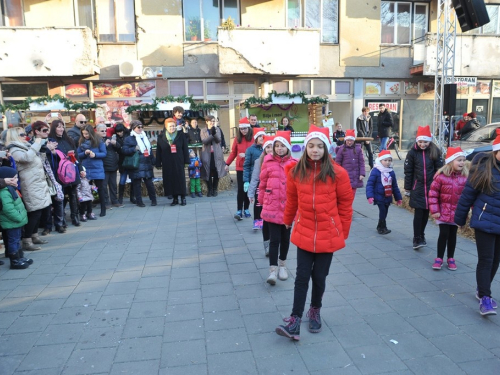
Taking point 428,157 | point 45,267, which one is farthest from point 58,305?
point 428,157

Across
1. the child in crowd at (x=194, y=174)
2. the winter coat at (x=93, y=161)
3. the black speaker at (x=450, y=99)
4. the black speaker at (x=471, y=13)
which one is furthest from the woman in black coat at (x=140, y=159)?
the black speaker at (x=471, y=13)

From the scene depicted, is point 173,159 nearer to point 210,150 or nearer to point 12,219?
point 210,150

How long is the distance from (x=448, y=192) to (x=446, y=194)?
0.03m

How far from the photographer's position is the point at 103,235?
23.7ft

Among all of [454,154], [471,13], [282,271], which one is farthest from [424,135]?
[471,13]

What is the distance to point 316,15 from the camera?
18281 millimetres

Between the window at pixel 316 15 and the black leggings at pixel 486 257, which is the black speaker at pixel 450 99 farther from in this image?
the black leggings at pixel 486 257

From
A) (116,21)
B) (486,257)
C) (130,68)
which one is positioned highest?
(116,21)

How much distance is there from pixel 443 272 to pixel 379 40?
16116 millimetres

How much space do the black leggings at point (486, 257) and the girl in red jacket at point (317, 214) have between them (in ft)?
4.76

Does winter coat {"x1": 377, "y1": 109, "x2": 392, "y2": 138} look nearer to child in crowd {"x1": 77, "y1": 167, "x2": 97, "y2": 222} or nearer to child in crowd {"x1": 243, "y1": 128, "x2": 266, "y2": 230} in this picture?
child in crowd {"x1": 243, "y1": 128, "x2": 266, "y2": 230}

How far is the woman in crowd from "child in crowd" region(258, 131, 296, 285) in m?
5.43

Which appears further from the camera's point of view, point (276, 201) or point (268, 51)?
point (268, 51)

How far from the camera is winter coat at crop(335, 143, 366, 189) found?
778 centimetres
